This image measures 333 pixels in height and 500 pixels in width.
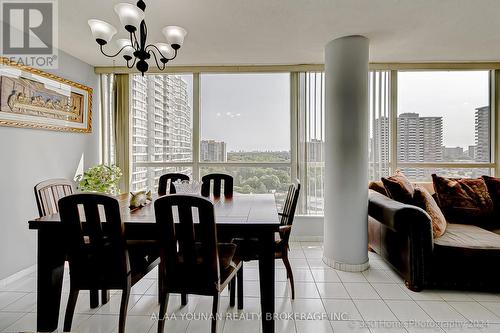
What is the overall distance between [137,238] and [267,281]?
2.99ft

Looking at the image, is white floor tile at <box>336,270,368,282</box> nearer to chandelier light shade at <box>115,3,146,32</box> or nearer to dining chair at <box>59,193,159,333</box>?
dining chair at <box>59,193,159,333</box>

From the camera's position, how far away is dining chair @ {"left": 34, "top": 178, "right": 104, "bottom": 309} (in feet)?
7.03

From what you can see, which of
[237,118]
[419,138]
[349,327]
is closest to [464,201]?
[419,138]

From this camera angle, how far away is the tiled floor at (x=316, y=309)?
2082mm

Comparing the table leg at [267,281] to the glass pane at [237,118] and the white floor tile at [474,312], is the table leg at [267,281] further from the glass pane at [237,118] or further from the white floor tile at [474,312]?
the glass pane at [237,118]

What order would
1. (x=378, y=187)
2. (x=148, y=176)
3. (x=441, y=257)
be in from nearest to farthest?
(x=441, y=257) < (x=378, y=187) < (x=148, y=176)

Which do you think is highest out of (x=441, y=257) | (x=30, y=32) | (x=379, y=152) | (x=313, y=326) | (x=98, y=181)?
(x=30, y=32)

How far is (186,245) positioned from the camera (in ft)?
5.60

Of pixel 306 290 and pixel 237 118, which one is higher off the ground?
pixel 237 118

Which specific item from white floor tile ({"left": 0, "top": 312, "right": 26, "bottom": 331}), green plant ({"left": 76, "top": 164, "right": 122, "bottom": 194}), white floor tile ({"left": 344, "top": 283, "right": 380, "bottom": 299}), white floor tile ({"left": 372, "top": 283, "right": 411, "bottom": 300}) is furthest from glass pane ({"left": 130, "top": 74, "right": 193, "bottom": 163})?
white floor tile ({"left": 372, "top": 283, "right": 411, "bottom": 300})

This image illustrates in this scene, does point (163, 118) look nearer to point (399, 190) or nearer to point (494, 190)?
point (399, 190)

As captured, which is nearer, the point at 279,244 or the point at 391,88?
the point at 279,244

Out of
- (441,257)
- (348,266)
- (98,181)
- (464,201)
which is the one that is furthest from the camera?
(98,181)

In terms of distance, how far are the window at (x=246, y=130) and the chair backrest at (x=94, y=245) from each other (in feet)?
8.20
